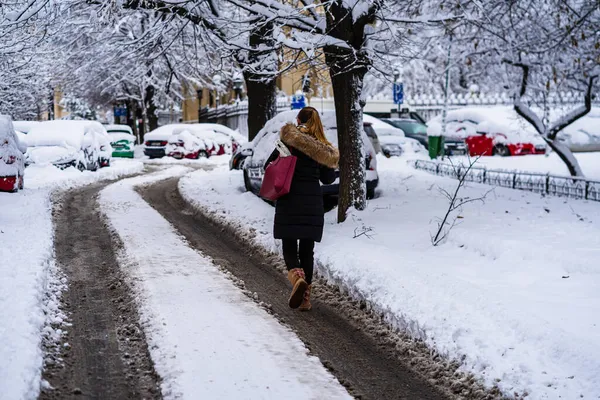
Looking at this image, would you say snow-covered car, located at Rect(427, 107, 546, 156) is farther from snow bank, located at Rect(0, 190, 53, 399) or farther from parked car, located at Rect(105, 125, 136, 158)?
snow bank, located at Rect(0, 190, 53, 399)

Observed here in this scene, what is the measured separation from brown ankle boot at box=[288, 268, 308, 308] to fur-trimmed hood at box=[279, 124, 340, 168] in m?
1.04

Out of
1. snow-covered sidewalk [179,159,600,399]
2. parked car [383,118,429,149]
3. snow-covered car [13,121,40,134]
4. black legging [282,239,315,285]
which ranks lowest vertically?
snow-covered sidewalk [179,159,600,399]

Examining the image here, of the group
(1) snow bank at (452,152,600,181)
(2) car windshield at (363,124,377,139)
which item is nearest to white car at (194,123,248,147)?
(2) car windshield at (363,124,377,139)

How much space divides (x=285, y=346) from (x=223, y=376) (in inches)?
33.4

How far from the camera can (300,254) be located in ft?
22.2

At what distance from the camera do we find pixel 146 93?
44438mm

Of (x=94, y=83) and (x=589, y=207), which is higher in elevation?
(x=94, y=83)

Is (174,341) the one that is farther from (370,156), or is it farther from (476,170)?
(476,170)

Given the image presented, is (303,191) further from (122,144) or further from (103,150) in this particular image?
(122,144)

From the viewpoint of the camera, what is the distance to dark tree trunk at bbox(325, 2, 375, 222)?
10.5 metres

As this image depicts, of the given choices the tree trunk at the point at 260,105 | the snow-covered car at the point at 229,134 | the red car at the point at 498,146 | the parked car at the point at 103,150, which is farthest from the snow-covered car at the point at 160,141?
the tree trunk at the point at 260,105

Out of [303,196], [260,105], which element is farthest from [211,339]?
[260,105]

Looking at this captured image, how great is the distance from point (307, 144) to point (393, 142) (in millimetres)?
20908

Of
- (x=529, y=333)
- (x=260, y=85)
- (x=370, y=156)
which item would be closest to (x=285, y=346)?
(x=529, y=333)
